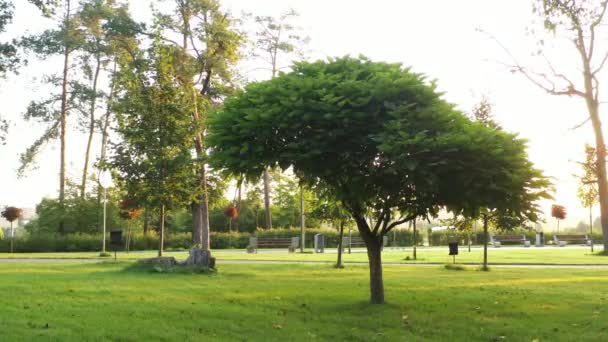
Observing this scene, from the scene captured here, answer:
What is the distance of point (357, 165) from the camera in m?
12.4

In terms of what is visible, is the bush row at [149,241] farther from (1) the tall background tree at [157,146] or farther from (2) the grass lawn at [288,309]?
(2) the grass lawn at [288,309]

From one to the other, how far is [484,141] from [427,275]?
381 inches

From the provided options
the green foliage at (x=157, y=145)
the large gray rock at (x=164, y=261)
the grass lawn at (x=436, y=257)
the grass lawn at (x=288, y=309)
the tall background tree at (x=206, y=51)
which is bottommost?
the grass lawn at (x=436, y=257)

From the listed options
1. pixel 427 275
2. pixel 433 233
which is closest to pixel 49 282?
pixel 427 275

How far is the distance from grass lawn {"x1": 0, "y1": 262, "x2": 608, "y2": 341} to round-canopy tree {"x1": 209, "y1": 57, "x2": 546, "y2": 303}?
7.34 feet

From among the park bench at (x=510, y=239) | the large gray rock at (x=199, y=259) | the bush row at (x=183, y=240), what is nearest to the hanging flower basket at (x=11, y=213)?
the bush row at (x=183, y=240)

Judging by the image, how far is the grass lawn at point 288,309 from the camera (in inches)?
404

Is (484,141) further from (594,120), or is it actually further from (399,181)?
(594,120)

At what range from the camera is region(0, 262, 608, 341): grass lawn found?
1025 centimetres

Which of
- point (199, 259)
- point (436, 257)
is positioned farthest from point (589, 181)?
point (199, 259)

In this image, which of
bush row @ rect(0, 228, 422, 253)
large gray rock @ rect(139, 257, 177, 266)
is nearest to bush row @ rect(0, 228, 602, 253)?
bush row @ rect(0, 228, 422, 253)

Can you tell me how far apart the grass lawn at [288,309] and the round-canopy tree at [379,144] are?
224cm

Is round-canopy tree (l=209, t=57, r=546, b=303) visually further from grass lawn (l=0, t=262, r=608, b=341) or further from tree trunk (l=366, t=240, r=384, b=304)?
grass lawn (l=0, t=262, r=608, b=341)

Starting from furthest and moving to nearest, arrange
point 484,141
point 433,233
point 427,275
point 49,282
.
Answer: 1. point 433,233
2. point 427,275
3. point 49,282
4. point 484,141
